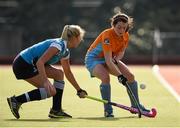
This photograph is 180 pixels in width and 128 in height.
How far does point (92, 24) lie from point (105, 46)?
81.1ft

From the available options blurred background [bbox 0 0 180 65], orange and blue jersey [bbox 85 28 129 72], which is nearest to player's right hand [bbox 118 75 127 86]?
orange and blue jersey [bbox 85 28 129 72]

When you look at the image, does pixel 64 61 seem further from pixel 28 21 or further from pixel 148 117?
pixel 28 21

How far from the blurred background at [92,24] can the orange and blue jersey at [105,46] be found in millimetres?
20856

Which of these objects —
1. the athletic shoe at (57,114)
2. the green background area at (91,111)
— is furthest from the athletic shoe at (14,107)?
the athletic shoe at (57,114)

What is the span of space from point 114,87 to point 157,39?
607 inches

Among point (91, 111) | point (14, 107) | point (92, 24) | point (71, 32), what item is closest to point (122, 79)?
point (71, 32)

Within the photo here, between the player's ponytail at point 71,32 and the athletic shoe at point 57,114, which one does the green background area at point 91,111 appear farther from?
the player's ponytail at point 71,32

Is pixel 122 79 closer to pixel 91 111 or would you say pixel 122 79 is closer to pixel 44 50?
A: pixel 44 50

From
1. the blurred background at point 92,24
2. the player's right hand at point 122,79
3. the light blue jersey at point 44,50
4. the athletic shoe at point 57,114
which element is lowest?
the athletic shoe at point 57,114

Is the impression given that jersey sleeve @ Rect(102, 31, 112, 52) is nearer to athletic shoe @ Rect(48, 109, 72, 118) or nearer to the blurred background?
athletic shoe @ Rect(48, 109, 72, 118)

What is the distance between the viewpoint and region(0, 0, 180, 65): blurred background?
33.8 m

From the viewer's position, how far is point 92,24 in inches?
1431

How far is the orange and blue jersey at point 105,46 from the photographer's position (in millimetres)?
11703

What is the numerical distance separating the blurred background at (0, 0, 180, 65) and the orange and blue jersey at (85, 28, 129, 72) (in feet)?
68.4
